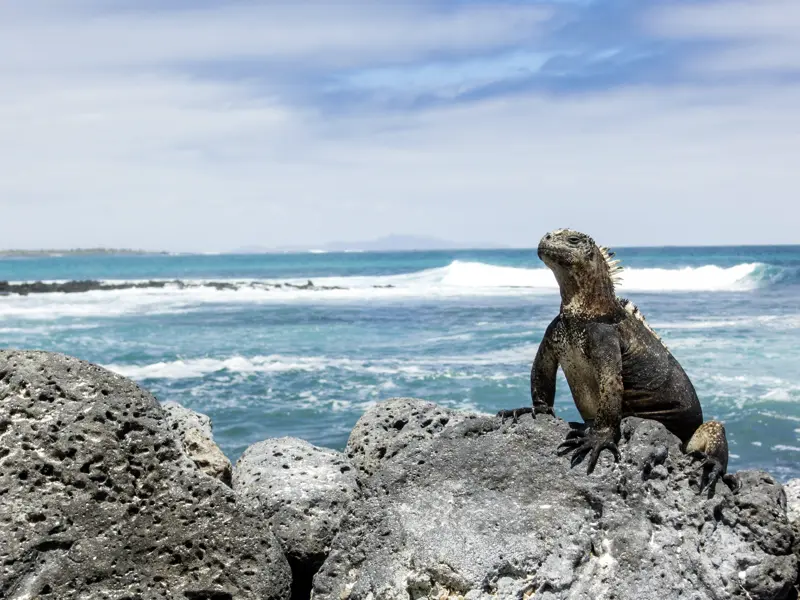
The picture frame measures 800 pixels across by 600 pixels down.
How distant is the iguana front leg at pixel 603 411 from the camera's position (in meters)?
3.93

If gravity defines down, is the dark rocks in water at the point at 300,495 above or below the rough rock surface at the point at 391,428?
below

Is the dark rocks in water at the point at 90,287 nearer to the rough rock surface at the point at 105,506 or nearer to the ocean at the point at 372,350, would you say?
the ocean at the point at 372,350

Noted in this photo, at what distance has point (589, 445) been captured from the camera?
12.9 ft

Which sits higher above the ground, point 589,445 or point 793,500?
point 589,445

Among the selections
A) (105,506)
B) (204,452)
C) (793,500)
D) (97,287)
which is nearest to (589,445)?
(793,500)

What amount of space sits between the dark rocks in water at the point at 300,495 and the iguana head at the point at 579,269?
5.30ft

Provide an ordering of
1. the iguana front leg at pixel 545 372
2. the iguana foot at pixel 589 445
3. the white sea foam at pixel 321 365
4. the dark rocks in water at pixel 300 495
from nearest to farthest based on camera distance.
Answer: the iguana foot at pixel 589 445 < the iguana front leg at pixel 545 372 < the dark rocks in water at pixel 300 495 < the white sea foam at pixel 321 365

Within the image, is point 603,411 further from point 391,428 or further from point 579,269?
point 391,428

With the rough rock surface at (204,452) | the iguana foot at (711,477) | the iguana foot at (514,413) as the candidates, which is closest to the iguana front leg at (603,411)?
the iguana foot at (514,413)

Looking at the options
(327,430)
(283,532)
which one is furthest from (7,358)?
(327,430)

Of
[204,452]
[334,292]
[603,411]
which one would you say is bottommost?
[334,292]

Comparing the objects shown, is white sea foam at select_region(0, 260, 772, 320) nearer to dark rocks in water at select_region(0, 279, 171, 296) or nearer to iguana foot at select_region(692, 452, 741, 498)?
dark rocks in water at select_region(0, 279, 171, 296)

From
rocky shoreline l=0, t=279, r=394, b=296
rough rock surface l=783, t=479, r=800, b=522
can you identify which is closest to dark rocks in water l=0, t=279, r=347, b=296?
rocky shoreline l=0, t=279, r=394, b=296

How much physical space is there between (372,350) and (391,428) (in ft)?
39.6
